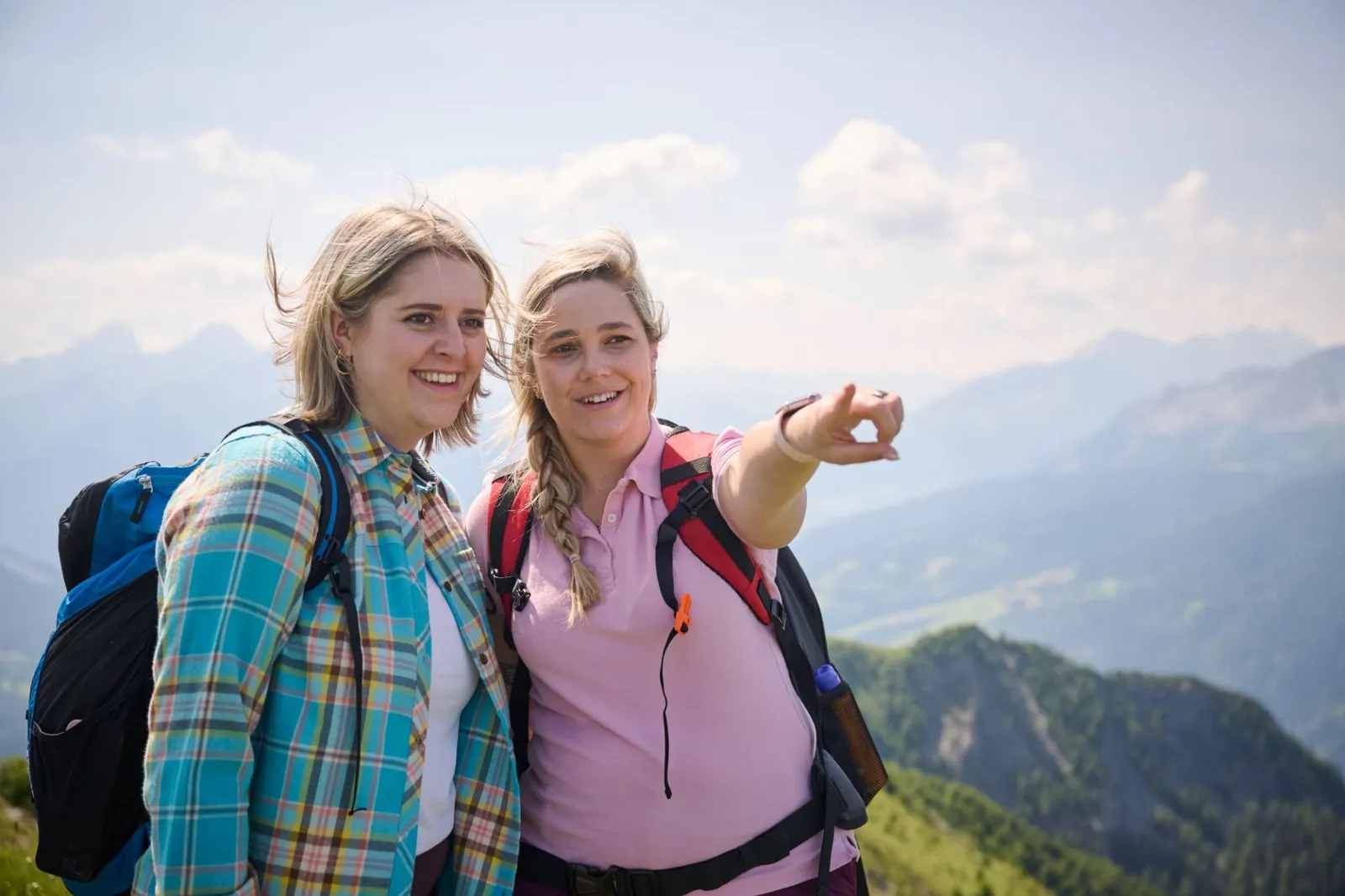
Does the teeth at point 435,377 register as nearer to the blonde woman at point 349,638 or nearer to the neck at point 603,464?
the blonde woman at point 349,638

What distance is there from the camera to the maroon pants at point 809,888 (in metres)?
3.82

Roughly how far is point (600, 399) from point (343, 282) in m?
1.23

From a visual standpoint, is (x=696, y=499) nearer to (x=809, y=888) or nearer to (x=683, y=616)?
(x=683, y=616)

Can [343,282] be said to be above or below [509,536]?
above

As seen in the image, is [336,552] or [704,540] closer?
[336,552]

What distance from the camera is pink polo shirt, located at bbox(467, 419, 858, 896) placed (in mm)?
3703

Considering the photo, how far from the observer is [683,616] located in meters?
3.55

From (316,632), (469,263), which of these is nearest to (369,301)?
(469,263)

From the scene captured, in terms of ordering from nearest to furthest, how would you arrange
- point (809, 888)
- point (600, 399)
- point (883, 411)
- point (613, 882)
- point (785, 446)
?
point (883, 411) < point (785, 446) < point (613, 882) < point (809, 888) < point (600, 399)

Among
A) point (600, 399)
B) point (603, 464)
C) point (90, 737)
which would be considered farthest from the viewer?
point (603, 464)

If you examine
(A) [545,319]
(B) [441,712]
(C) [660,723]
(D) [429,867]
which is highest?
(A) [545,319]

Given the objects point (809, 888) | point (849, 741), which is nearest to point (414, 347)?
point (849, 741)

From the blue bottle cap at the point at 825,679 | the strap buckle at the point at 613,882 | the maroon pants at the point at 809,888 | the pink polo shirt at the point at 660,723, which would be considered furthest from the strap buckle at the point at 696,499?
the maroon pants at the point at 809,888

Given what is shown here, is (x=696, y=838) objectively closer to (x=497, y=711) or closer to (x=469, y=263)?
(x=497, y=711)
